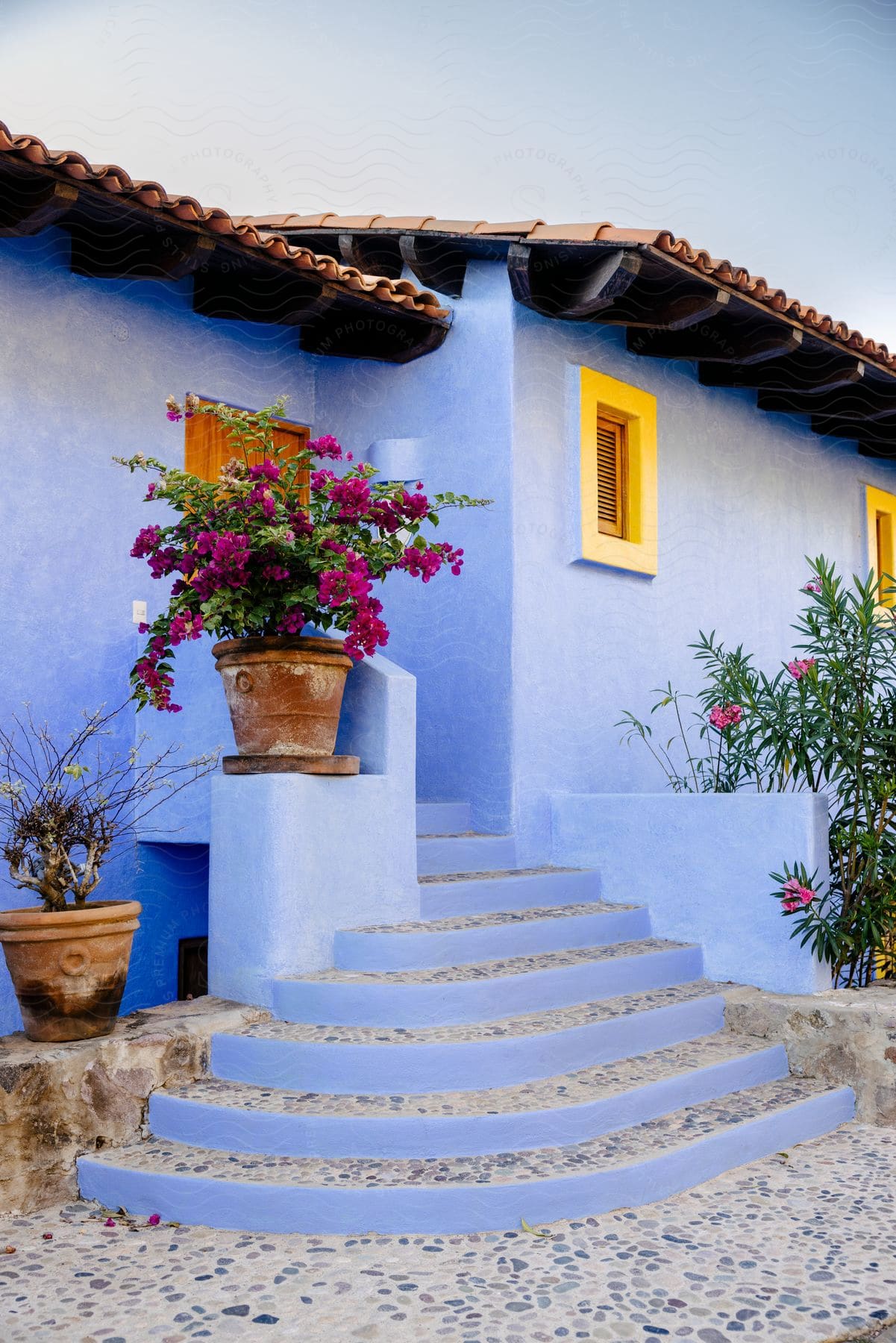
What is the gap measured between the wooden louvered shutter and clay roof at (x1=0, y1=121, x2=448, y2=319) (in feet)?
4.57

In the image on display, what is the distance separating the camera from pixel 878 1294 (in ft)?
10.6

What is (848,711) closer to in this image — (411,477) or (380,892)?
(380,892)

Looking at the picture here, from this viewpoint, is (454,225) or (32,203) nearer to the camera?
(32,203)

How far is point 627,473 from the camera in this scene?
740 cm

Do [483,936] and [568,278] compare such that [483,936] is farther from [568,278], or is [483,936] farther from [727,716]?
[568,278]

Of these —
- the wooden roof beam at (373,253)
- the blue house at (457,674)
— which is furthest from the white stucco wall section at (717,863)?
the wooden roof beam at (373,253)

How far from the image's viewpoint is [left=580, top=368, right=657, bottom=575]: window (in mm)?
7160

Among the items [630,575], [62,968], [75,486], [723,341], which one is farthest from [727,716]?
[75,486]

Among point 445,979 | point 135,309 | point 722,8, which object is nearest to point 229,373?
point 135,309

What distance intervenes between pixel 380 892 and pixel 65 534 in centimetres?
242

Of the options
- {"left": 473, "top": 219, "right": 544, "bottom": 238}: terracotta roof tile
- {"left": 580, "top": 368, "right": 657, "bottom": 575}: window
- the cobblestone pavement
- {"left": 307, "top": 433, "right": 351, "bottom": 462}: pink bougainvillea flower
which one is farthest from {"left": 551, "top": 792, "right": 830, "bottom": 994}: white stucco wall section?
{"left": 473, "top": 219, "right": 544, "bottom": 238}: terracotta roof tile

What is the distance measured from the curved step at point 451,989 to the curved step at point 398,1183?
2.22ft

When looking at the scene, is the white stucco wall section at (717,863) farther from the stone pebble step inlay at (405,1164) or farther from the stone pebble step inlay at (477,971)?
the stone pebble step inlay at (405,1164)

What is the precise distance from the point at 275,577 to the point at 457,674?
6.97ft
